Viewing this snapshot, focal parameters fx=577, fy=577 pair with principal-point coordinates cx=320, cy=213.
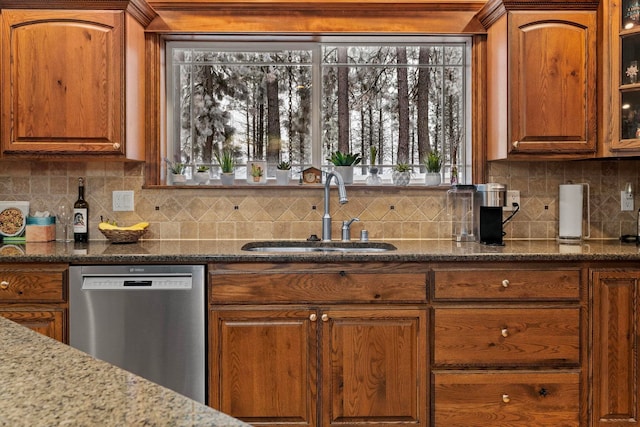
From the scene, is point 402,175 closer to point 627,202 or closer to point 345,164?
point 345,164

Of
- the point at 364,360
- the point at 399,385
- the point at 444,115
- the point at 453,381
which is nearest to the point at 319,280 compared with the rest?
the point at 364,360

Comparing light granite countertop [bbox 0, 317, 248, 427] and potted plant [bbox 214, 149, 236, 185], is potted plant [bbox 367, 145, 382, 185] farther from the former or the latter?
light granite countertop [bbox 0, 317, 248, 427]

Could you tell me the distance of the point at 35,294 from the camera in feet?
7.99

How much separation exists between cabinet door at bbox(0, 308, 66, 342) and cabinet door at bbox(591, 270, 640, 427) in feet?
7.46

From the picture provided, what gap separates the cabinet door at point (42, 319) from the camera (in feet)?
7.99

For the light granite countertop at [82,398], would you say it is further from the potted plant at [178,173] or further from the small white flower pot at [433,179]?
the small white flower pot at [433,179]

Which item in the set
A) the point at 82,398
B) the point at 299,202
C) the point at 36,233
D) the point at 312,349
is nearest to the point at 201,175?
the point at 299,202

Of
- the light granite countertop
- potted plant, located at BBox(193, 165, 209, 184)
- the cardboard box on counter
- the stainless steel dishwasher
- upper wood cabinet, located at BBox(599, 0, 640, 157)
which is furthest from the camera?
potted plant, located at BBox(193, 165, 209, 184)

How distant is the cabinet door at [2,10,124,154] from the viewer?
273 cm

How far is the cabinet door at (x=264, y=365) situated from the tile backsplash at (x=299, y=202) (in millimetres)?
767

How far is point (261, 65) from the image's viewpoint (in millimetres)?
3260

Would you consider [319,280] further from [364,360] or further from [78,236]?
[78,236]

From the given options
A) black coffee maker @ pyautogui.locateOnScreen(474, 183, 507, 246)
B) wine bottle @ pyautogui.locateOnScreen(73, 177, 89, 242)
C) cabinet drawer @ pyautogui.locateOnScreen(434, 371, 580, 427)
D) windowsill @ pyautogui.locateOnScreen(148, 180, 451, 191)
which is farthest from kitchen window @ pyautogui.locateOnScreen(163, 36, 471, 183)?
cabinet drawer @ pyautogui.locateOnScreen(434, 371, 580, 427)

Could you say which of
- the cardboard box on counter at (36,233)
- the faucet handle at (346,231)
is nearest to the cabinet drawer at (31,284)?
the cardboard box on counter at (36,233)
